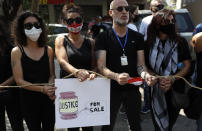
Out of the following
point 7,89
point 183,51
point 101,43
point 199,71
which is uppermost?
point 101,43

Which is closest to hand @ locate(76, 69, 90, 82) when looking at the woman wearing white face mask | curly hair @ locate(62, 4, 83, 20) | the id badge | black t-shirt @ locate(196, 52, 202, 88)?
the woman wearing white face mask

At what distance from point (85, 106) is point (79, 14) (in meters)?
1.01

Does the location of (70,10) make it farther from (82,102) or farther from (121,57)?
(82,102)

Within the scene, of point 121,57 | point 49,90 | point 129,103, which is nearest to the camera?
point 49,90

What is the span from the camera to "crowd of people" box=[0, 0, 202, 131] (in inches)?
90.8

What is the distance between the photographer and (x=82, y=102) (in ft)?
7.52

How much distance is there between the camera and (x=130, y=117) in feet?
8.27

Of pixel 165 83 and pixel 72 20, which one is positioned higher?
pixel 72 20

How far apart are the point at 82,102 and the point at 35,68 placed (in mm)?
608

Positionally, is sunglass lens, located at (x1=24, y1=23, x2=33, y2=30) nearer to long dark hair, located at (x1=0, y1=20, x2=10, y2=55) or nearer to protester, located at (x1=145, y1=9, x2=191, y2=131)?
long dark hair, located at (x1=0, y1=20, x2=10, y2=55)

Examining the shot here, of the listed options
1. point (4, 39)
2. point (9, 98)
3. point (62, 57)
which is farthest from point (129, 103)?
point (4, 39)

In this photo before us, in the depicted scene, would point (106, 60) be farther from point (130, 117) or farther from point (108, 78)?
point (130, 117)

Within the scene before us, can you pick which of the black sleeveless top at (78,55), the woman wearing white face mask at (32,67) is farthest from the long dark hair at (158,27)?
the woman wearing white face mask at (32,67)

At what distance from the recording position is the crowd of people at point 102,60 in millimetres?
2307
